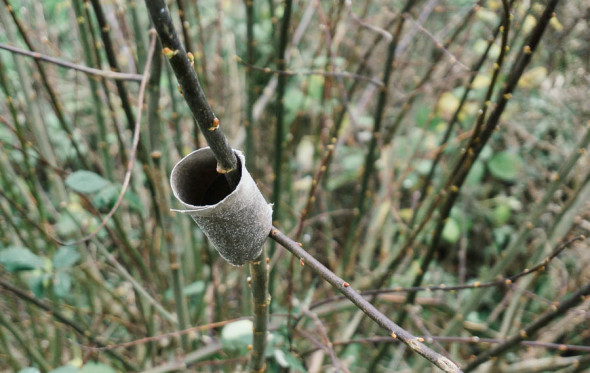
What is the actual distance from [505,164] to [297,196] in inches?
35.6

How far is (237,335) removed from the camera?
90 cm

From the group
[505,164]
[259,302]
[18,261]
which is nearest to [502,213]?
[505,164]

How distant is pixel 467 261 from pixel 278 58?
1402mm

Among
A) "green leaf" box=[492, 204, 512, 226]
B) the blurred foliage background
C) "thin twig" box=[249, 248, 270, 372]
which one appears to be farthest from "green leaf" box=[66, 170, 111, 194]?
"green leaf" box=[492, 204, 512, 226]

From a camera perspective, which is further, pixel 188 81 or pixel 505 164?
pixel 505 164

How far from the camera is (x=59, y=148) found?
1.95 m

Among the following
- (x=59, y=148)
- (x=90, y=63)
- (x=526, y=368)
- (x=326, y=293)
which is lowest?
(x=526, y=368)

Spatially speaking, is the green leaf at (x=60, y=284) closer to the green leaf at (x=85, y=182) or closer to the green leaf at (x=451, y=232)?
the green leaf at (x=85, y=182)

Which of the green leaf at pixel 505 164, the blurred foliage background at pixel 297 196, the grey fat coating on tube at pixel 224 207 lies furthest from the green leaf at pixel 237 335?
the green leaf at pixel 505 164

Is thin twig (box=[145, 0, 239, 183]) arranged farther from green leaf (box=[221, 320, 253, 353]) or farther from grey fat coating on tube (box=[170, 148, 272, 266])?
green leaf (box=[221, 320, 253, 353])

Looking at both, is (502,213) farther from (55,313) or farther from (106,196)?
(55,313)

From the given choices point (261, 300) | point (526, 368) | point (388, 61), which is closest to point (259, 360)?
point (261, 300)

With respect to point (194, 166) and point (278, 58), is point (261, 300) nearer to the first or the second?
point (194, 166)

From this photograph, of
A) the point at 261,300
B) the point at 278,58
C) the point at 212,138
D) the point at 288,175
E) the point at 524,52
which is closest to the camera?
the point at 212,138
